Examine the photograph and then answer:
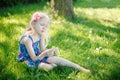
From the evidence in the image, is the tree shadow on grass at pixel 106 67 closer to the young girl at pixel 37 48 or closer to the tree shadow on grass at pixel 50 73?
the young girl at pixel 37 48

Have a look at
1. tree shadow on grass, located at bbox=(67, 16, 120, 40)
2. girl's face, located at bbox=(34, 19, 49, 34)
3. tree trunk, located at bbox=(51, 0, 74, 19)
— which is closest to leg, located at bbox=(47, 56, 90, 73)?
girl's face, located at bbox=(34, 19, 49, 34)

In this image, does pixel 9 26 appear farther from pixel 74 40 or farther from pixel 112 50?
pixel 112 50

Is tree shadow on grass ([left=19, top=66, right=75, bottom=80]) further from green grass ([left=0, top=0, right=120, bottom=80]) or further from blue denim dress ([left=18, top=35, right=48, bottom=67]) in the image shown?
blue denim dress ([left=18, top=35, right=48, bottom=67])

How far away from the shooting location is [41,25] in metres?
4.60

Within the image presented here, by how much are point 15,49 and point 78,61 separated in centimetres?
119

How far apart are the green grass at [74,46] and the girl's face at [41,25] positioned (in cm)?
59

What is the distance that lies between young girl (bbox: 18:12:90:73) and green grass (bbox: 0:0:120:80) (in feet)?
0.33

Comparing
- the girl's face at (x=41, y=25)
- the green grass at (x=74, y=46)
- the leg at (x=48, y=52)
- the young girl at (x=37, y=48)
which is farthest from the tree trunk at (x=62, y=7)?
the leg at (x=48, y=52)

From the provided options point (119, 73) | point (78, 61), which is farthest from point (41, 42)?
point (119, 73)

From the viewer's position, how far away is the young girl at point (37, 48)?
4566 mm

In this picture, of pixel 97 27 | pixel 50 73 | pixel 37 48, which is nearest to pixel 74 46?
pixel 37 48

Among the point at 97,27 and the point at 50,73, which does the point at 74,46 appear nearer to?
the point at 50,73

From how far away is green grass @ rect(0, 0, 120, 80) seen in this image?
4438 millimetres

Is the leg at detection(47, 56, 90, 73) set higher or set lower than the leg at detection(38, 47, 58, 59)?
lower
